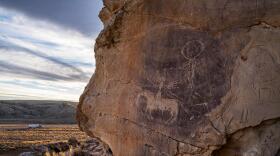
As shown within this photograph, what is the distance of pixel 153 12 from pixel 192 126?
2.19 m

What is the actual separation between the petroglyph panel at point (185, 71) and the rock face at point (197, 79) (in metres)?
0.02

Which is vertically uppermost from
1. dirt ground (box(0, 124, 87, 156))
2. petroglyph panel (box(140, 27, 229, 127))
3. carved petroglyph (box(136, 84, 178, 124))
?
petroglyph panel (box(140, 27, 229, 127))

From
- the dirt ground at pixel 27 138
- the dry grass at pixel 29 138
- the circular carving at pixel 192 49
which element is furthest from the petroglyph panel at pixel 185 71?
the dry grass at pixel 29 138

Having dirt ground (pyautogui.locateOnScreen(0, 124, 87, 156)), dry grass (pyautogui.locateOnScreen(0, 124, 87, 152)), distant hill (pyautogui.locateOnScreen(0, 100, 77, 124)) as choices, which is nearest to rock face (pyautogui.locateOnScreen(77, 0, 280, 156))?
dirt ground (pyautogui.locateOnScreen(0, 124, 87, 156))

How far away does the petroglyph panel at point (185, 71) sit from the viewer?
21.4ft

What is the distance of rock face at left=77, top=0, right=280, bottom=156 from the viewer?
6.42 meters

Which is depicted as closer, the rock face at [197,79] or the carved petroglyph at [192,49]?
the rock face at [197,79]

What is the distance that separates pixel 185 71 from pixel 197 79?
257 millimetres

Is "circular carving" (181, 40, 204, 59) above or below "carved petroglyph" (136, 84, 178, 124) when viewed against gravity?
above

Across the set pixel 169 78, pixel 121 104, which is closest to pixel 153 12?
pixel 169 78

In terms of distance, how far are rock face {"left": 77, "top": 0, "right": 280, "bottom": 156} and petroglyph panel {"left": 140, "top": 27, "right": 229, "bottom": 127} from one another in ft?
0.05

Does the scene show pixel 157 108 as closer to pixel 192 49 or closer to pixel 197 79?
pixel 197 79

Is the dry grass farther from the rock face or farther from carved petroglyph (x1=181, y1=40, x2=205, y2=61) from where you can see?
carved petroglyph (x1=181, y1=40, x2=205, y2=61)

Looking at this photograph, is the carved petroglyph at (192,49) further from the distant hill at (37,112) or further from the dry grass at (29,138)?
the distant hill at (37,112)
